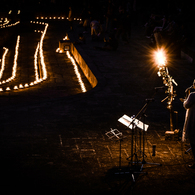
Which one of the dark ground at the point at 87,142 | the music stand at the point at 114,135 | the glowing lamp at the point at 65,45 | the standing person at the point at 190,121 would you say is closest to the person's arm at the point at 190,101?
the standing person at the point at 190,121

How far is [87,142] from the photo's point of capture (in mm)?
7227

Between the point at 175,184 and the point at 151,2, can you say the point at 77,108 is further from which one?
the point at 151,2

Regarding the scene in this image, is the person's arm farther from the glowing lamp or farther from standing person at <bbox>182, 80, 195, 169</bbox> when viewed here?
the glowing lamp

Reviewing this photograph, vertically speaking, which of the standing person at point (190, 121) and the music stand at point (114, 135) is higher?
the standing person at point (190, 121)

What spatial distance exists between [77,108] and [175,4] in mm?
15285

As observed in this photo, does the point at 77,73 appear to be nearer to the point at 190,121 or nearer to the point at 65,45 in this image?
the point at 65,45

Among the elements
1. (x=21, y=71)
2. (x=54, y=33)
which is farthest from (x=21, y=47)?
(x=21, y=71)

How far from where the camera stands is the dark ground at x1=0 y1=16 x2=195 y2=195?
5707 millimetres

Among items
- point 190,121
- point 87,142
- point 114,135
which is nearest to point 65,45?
point 114,135

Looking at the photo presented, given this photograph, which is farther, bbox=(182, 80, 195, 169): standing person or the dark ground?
bbox=(182, 80, 195, 169): standing person

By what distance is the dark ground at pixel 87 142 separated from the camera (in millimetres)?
5707

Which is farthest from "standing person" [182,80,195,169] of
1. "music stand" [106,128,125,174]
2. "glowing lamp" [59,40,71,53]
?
"glowing lamp" [59,40,71,53]

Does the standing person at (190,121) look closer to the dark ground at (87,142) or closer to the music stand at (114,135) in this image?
the dark ground at (87,142)

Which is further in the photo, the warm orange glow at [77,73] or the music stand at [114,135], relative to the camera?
the warm orange glow at [77,73]
